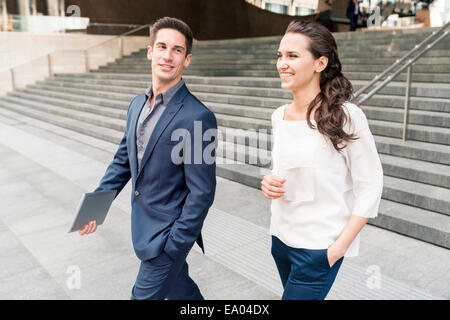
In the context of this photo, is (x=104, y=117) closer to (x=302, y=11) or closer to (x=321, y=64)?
(x=321, y=64)

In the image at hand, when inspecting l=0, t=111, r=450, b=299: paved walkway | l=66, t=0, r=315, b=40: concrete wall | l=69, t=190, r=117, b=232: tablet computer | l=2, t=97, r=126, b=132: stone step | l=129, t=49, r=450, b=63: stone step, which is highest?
l=66, t=0, r=315, b=40: concrete wall

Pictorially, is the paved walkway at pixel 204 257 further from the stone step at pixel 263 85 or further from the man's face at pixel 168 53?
the stone step at pixel 263 85

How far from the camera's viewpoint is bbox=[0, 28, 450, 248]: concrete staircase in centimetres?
429

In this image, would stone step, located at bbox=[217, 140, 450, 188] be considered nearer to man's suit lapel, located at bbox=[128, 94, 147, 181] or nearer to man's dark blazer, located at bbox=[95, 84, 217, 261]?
man's dark blazer, located at bbox=[95, 84, 217, 261]

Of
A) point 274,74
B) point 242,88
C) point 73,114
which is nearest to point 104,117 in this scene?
point 73,114

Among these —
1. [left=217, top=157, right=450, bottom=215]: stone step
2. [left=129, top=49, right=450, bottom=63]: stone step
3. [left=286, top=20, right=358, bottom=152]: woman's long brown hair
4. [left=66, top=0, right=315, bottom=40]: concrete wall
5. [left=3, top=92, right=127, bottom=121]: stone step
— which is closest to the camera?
[left=286, top=20, right=358, bottom=152]: woman's long brown hair

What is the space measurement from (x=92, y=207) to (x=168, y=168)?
408mm

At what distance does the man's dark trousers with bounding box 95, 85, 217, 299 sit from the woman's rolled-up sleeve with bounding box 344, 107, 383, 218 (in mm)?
595

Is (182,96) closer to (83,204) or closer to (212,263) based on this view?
(83,204)

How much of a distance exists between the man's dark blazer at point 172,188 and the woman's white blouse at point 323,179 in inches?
13.4

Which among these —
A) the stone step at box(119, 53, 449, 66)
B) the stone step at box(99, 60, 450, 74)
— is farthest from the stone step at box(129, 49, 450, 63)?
the stone step at box(99, 60, 450, 74)

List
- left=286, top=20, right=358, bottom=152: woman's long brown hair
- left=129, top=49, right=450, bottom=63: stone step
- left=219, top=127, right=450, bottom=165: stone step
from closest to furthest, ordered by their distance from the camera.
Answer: left=286, top=20, right=358, bottom=152: woman's long brown hair < left=219, top=127, right=450, bottom=165: stone step < left=129, top=49, right=450, bottom=63: stone step

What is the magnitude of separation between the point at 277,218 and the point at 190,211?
37 cm

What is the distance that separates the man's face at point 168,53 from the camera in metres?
1.83
